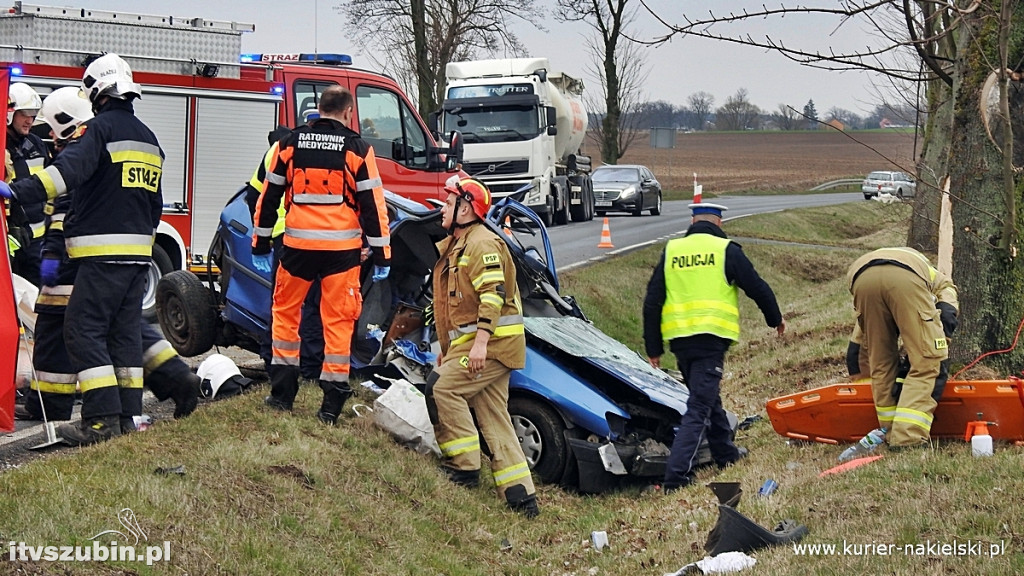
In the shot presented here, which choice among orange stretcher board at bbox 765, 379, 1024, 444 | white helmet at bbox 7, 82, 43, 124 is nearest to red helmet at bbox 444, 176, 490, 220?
orange stretcher board at bbox 765, 379, 1024, 444

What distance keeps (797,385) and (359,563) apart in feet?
19.0

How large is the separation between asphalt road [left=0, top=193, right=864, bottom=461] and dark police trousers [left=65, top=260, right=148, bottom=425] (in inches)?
20.8

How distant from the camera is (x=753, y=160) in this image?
271ft

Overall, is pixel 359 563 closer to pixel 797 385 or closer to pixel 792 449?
pixel 792 449

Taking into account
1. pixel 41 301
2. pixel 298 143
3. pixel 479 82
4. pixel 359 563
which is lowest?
pixel 359 563

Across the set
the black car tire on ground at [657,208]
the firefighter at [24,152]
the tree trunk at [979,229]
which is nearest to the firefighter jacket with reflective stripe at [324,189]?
the firefighter at [24,152]

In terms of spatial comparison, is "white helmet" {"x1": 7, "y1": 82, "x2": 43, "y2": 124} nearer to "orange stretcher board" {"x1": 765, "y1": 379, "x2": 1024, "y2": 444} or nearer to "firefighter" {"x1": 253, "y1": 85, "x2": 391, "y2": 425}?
"firefighter" {"x1": 253, "y1": 85, "x2": 391, "y2": 425}

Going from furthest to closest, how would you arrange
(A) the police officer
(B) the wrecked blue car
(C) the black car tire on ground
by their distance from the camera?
1. (C) the black car tire on ground
2. (B) the wrecked blue car
3. (A) the police officer

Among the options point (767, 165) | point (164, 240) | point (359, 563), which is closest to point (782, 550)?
point (359, 563)

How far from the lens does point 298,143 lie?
667 centimetres

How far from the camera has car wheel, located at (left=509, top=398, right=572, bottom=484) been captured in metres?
7.13

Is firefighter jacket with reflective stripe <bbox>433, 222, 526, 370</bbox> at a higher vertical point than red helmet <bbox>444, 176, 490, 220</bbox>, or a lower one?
lower

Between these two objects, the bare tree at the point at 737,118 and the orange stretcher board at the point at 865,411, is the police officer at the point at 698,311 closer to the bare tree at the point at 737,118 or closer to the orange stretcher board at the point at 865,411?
the orange stretcher board at the point at 865,411

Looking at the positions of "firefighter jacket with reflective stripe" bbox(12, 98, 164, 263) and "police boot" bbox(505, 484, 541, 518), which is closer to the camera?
"firefighter jacket with reflective stripe" bbox(12, 98, 164, 263)
